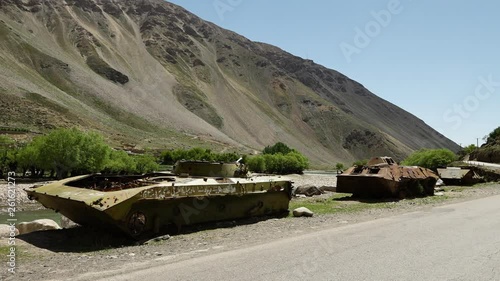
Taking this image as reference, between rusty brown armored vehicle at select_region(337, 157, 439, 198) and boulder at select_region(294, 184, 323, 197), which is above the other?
rusty brown armored vehicle at select_region(337, 157, 439, 198)

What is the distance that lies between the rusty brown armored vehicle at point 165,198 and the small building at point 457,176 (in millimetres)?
22908

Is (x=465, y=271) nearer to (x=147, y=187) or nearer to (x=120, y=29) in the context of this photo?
(x=147, y=187)

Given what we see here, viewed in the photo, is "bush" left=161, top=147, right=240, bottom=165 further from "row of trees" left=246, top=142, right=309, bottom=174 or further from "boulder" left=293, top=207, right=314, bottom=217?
"boulder" left=293, top=207, right=314, bottom=217

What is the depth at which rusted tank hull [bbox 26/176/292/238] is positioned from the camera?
10.8 metres

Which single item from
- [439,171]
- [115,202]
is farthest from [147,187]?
[439,171]

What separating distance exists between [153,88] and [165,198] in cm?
12945

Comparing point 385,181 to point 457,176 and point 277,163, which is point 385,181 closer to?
point 457,176

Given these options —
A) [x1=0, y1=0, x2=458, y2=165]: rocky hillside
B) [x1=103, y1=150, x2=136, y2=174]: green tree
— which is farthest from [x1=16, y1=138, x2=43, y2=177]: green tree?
[x1=0, y1=0, x2=458, y2=165]: rocky hillside

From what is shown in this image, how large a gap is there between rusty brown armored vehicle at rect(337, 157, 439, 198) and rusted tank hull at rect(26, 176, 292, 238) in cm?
792

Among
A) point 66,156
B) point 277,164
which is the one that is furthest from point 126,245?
point 277,164

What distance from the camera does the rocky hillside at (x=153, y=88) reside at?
102 metres

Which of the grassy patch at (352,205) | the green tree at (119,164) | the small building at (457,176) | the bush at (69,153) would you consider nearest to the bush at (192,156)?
the green tree at (119,164)

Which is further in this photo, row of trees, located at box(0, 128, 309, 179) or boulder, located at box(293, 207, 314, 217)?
row of trees, located at box(0, 128, 309, 179)

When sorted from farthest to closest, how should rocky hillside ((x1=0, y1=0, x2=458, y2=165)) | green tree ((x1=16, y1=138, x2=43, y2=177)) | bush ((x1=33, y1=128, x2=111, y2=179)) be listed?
rocky hillside ((x1=0, y1=0, x2=458, y2=165)), green tree ((x1=16, y1=138, x2=43, y2=177)), bush ((x1=33, y1=128, x2=111, y2=179))
